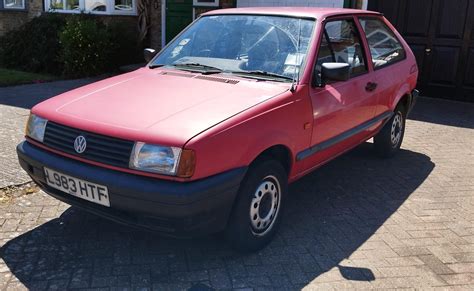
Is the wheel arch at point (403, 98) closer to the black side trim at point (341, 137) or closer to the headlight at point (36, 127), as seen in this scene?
the black side trim at point (341, 137)

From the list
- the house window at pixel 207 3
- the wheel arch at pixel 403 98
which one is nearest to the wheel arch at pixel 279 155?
the wheel arch at pixel 403 98

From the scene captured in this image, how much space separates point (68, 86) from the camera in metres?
10.1

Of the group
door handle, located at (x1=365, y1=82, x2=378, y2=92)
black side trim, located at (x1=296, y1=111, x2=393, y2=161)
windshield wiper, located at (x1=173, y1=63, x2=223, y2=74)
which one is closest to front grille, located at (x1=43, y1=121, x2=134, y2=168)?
windshield wiper, located at (x1=173, y1=63, x2=223, y2=74)

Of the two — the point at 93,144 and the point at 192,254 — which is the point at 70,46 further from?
the point at 192,254

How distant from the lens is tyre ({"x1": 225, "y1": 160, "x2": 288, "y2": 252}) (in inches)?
130

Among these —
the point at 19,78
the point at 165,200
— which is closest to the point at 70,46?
the point at 19,78

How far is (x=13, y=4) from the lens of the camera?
14977 mm

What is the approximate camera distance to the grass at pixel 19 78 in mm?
10256

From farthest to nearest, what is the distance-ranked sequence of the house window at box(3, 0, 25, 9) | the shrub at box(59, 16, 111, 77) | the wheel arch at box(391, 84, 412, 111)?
the house window at box(3, 0, 25, 9), the shrub at box(59, 16, 111, 77), the wheel arch at box(391, 84, 412, 111)

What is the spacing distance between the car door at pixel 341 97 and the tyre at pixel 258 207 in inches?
16.0

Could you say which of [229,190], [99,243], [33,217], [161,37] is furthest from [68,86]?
[229,190]

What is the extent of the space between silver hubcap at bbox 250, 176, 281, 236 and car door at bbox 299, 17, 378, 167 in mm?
425

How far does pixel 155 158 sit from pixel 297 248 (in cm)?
139

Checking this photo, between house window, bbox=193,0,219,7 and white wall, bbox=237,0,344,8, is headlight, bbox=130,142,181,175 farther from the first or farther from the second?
house window, bbox=193,0,219,7
